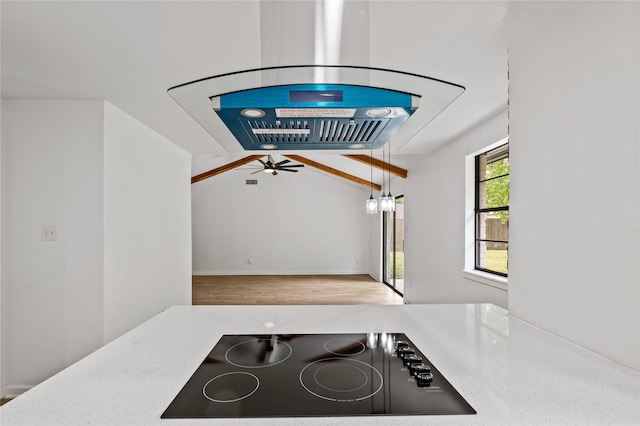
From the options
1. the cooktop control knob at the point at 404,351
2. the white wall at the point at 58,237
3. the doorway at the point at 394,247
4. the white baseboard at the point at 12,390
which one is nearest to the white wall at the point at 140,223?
the white wall at the point at 58,237

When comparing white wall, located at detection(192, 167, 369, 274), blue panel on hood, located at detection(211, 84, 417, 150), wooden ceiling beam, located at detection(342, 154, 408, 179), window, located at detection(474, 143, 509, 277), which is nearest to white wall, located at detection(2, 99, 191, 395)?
blue panel on hood, located at detection(211, 84, 417, 150)

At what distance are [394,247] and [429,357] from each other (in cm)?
629

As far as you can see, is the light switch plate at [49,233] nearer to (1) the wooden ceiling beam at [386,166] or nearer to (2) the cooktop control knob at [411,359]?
(2) the cooktop control knob at [411,359]

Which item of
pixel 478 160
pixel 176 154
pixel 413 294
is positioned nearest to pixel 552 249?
pixel 478 160

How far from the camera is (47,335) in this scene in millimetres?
2629

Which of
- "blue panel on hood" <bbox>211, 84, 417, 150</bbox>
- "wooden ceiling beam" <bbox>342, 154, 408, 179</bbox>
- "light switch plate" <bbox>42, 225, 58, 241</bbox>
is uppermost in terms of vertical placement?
"wooden ceiling beam" <bbox>342, 154, 408, 179</bbox>

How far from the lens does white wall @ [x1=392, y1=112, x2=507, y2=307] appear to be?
3.35 m

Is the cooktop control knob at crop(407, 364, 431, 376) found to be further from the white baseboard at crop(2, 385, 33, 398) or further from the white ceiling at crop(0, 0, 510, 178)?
the white baseboard at crop(2, 385, 33, 398)

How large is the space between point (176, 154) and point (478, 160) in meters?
3.36

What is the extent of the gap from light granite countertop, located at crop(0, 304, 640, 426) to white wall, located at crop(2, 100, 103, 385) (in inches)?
68.1

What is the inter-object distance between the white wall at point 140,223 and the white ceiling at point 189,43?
1.78 feet

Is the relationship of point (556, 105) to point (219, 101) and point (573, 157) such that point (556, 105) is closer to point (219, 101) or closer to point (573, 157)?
point (573, 157)

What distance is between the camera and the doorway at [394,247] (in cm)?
703

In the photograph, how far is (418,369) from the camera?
805mm
